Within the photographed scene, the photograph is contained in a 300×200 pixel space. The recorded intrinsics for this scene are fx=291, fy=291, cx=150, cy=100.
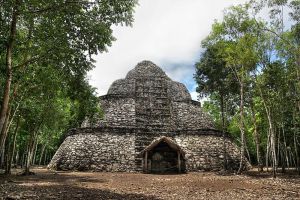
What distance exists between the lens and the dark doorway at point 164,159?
25.2 meters

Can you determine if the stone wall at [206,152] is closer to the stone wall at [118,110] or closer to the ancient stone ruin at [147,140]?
the ancient stone ruin at [147,140]

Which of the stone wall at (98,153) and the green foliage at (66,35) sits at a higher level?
the green foliage at (66,35)

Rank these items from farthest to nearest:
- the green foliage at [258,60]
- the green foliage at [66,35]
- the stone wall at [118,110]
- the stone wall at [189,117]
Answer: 1. the stone wall at [189,117]
2. the stone wall at [118,110]
3. the green foliage at [258,60]
4. the green foliage at [66,35]

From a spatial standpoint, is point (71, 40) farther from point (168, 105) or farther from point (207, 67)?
point (168, 105)

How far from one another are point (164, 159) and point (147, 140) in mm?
3817

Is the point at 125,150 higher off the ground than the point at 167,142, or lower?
lower

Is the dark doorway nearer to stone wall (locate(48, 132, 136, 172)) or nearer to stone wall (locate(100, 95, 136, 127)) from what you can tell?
stone wall (locate(48, 132, 136, 172))

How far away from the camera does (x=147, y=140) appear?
29141 millimetres

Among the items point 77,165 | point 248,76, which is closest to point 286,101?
point 248,76

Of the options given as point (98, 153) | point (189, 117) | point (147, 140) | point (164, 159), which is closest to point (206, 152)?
point (164, 159)

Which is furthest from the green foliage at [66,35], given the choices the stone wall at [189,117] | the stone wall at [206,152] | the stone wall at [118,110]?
the stone wall at [189,117]

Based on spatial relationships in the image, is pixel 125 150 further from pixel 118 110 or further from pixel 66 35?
pixel 66 35

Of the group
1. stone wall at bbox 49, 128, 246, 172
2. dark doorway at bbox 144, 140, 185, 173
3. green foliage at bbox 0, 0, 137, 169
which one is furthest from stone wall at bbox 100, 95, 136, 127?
green foliage at bbox 0, 0, 137, 169

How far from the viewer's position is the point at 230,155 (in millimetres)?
28000
